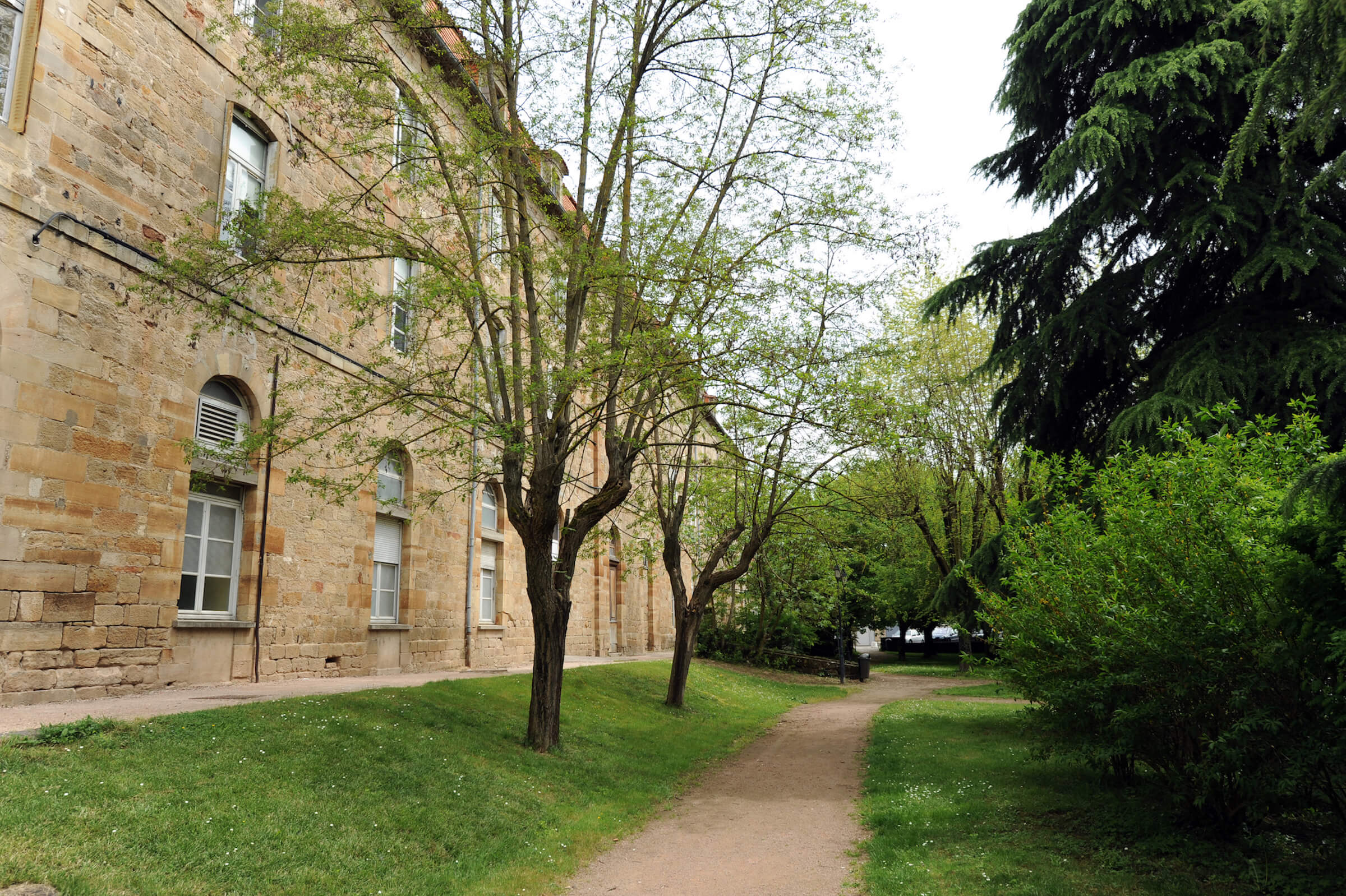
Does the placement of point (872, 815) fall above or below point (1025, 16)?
below

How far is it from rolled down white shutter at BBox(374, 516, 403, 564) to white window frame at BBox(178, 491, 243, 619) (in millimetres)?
3272

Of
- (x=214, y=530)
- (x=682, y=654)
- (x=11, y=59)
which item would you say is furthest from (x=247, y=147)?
(x=682, y=654)

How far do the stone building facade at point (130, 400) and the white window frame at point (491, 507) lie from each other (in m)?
4.94

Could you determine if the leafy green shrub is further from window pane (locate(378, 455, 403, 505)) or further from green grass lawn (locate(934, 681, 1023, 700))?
green grass lawn (locate(934, 681, 1023, 700))

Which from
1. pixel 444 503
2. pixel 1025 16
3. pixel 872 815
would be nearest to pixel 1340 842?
pixel 872 815

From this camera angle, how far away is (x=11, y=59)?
8.79 meters

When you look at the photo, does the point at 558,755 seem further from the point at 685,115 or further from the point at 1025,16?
the point at 1025,16

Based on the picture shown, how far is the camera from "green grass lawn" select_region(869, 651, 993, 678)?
31883mm

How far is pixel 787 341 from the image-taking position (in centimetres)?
981

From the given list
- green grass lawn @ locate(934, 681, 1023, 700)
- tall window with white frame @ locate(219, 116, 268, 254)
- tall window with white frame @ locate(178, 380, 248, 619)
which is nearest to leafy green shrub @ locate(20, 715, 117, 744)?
tall window with white frame @ locate(178, 380, 248, 619)

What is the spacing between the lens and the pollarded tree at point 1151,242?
9.84m

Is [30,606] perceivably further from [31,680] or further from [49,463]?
[49,463]

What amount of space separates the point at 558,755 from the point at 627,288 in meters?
5.54

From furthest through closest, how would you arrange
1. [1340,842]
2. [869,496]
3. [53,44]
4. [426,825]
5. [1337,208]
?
[869,496] < [1337,208] < [53,44] < [426,825] < [1340,842]
